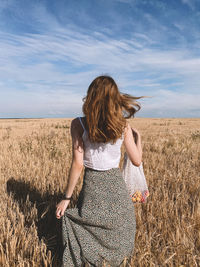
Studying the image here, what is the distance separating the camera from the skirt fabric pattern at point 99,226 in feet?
6.24

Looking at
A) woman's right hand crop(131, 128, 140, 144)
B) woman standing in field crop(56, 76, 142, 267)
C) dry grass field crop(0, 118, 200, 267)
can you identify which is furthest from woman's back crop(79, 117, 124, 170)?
dry grass field crop(0, 118, 200, 267)

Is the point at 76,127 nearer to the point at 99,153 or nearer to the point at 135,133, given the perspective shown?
the point at 99,153

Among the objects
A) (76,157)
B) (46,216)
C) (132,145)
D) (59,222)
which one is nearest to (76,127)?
(76,157)

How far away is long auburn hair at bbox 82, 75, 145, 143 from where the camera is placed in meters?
1.84

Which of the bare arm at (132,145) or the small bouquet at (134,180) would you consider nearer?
the bare arm at (132,145)

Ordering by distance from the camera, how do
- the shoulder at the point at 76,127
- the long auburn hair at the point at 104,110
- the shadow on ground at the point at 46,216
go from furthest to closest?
the shadow on ground at the point at 46,216 → the shoulder at the point at 76,127 → the long auburn hair at the point at 104,110

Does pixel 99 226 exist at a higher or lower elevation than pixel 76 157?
lower

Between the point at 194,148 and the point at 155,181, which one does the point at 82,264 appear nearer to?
the point at 155,181

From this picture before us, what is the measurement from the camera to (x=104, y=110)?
6.09 ft

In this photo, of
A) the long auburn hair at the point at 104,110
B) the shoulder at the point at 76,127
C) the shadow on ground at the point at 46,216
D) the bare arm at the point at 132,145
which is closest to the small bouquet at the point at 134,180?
the bare arm at the point at 132,145

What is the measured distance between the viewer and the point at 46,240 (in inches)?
88.4

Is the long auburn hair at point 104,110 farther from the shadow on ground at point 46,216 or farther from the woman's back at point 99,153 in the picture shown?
the shadow on ground at point 46,216

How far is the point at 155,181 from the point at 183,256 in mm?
1796

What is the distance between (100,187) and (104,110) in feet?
2.16
